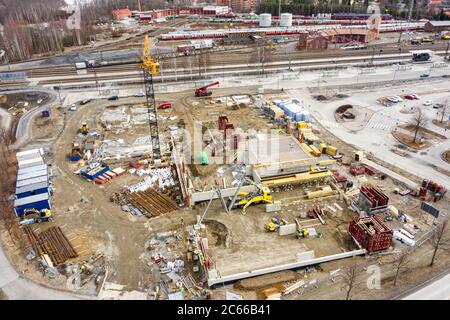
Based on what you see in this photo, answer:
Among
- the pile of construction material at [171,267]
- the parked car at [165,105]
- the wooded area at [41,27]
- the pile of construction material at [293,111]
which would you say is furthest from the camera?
the wooded area at [41,27]

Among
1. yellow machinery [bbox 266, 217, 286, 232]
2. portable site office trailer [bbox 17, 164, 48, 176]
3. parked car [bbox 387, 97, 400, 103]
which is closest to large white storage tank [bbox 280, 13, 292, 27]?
parked car [bbox 387, 97, 400, 103]

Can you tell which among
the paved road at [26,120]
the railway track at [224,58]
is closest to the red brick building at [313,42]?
the railway track at [224,58]

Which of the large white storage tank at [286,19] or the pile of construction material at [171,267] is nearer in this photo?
the pile of construction material at [171,267]

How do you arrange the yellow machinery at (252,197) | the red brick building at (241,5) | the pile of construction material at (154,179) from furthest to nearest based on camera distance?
the red brick building at (241,5) → the pile of construction material at (154,179) → the yellow machinery at (252,197)

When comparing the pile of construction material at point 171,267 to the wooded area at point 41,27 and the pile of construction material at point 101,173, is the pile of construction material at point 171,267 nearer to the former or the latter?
the pile of construction material at point 101,173

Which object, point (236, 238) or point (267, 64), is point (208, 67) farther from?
point (236, 238)

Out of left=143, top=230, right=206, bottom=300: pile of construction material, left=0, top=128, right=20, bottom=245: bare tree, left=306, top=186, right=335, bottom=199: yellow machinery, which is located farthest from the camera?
left=306, top=186, right=335, bottom=199: yellow machinery

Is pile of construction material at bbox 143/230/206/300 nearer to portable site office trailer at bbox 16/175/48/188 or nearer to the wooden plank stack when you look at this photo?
the wooden plank stack
